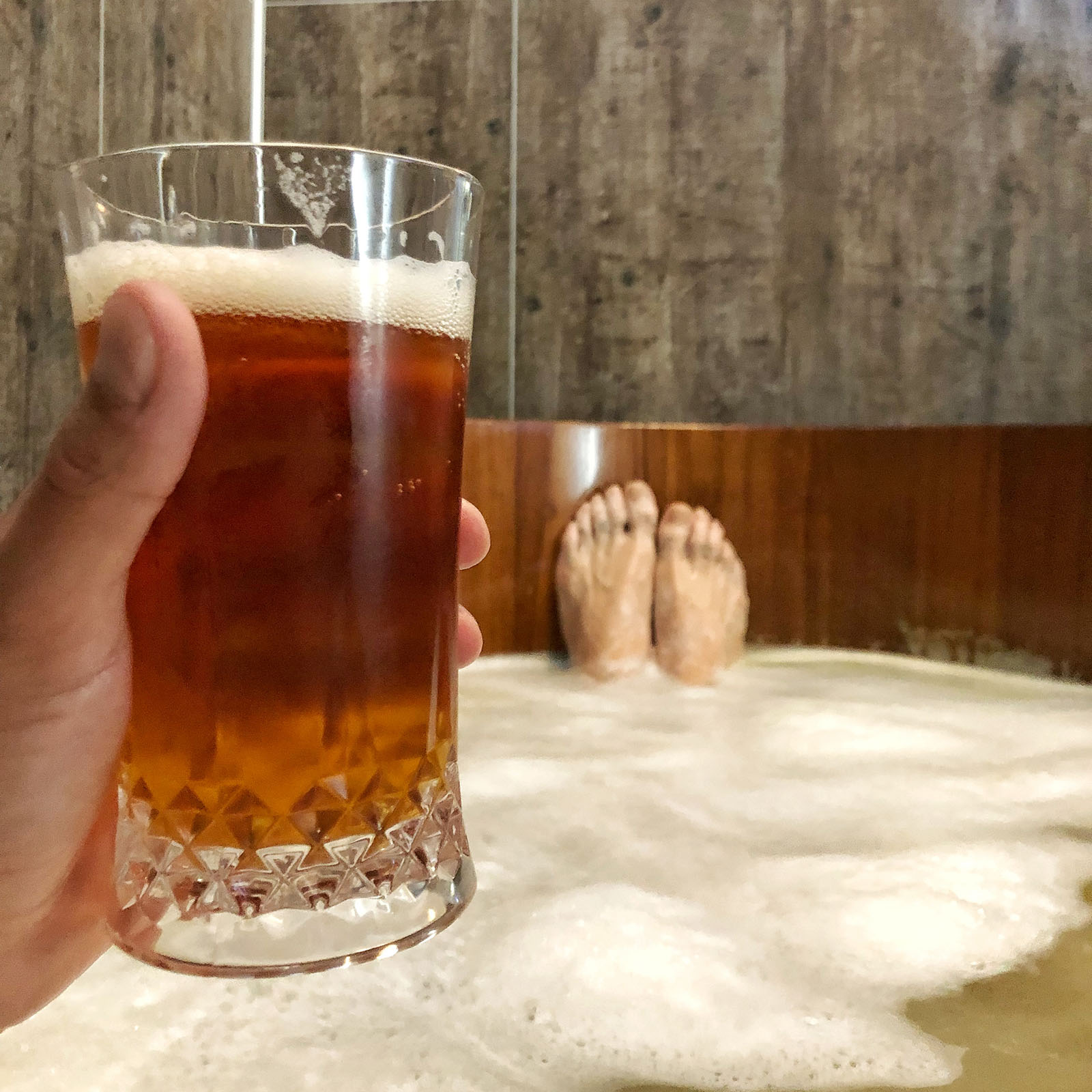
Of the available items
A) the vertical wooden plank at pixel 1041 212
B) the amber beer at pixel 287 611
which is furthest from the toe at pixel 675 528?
the amber beer at pixel 287 611

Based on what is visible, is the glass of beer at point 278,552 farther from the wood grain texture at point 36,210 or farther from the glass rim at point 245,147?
the wood grain texture at point 36,210

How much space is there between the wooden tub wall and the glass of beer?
111cm

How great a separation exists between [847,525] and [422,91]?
1.35 metres

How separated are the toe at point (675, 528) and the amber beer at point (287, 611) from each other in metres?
1.22

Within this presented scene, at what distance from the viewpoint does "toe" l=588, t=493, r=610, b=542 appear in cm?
167

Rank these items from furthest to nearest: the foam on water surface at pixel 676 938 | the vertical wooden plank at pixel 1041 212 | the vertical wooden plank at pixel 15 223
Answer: the vertical wooden plank at pixel 1041 212 < the vertical wooden plank at pixel 15 223 < the foam on water surface at pixel 676 938

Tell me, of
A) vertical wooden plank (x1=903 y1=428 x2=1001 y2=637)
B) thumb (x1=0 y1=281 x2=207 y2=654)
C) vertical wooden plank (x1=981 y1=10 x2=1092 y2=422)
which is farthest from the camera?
vertical wooden plank (x1=981 y1=10 x2=1092 y2=422)

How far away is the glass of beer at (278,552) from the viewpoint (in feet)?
1.42

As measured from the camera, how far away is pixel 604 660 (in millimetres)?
1576

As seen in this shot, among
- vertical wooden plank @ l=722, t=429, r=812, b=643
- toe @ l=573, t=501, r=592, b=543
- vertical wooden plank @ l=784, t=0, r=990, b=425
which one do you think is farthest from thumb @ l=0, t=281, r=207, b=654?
vertical wooden plank @ l=784, t=0, r=990, b=425

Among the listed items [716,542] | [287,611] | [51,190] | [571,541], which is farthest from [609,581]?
[287,611]

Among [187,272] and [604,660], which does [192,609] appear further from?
[604,660]

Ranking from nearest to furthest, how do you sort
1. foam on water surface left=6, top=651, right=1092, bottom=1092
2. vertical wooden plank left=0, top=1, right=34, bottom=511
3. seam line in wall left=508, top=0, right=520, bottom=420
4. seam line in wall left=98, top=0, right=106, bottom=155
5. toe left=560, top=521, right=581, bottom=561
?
foam on water surface left=6, top=651, right=1092, bottom=1092 → vertical wooden plank left=0, top=1, right=34, bottom=511 → seam line in wall left=98, top=0, right=106, bottom=155 → toe left=560, top=521, right=581, bottom=561 → seam line in wall left=508, top=0, right=520, bottom=420

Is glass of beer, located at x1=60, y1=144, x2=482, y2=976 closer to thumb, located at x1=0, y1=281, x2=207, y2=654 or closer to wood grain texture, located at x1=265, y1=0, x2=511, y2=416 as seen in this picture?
thumb, located at x1=0, y1=281, x2=207, y2=654
